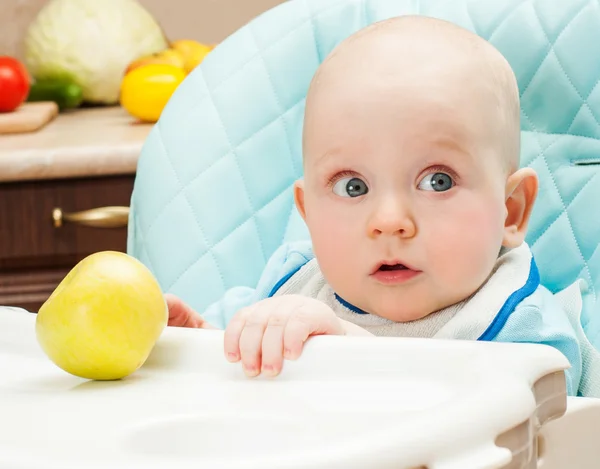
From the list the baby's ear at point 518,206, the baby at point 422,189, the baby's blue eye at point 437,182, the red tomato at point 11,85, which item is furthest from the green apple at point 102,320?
the red tomato at point 11,85

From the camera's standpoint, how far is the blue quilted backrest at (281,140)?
1.02 m

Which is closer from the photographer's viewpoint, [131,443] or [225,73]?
[131,443]

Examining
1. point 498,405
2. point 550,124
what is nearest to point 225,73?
point 550,124

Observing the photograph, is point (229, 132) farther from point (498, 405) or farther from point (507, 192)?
point (498, 405)

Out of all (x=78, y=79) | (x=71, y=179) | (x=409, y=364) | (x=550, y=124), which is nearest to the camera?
(x=409, y=364)

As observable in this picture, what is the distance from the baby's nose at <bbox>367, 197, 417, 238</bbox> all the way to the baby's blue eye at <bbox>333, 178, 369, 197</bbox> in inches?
1.3

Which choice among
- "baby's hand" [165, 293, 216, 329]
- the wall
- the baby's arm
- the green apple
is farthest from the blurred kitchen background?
the green apple

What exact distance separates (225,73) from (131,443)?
27.4 inches

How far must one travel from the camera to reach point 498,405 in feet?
1.73

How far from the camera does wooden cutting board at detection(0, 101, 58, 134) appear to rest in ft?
5.62

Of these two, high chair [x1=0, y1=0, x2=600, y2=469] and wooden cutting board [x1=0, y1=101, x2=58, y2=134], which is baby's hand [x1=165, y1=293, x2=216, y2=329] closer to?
high chair [x1=0, y1=0, x2=600, y2=469]

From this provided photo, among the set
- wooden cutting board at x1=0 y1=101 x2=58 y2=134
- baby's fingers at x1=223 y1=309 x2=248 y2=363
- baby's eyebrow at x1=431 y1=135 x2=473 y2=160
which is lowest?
wooden cutting board at x1=0 y1=101 x2=58 y2=134

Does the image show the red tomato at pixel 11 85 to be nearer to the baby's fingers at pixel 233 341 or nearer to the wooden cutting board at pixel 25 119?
the wooden cutting board at pixel 25 119

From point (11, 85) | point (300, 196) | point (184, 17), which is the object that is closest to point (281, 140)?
point (300, 196)
